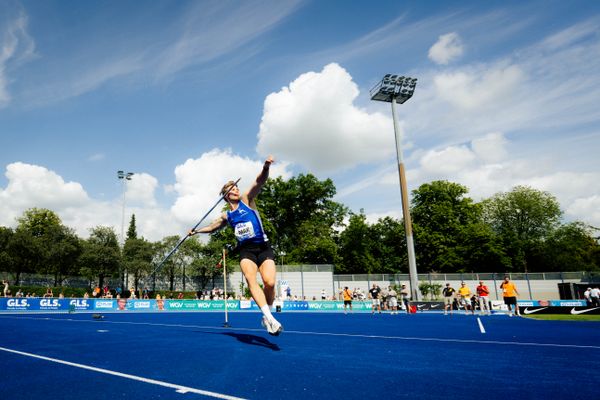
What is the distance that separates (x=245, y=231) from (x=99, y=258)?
48.1 metres

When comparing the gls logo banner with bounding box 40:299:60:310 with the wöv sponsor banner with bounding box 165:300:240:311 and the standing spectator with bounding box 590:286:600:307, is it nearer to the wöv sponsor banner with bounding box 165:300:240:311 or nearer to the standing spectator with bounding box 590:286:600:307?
the wöv sponsor banner with bounding box 165:300:240:311

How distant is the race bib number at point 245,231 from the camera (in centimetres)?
583

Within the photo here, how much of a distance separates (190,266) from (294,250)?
15.4 m

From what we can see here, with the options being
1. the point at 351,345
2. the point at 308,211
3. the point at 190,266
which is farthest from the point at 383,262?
the point at 351,345

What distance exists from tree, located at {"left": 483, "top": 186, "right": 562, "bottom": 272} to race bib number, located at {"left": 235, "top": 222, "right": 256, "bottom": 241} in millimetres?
63046

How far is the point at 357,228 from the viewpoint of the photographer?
60938mm

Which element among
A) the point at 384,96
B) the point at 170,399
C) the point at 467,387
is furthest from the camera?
the point at 384,96

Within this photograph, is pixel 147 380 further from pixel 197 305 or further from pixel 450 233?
pixel 450 233

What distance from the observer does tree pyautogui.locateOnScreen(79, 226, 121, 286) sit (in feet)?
152

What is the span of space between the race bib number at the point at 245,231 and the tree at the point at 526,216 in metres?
63.0

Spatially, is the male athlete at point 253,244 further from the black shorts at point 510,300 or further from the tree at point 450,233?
the tree at point 450,233

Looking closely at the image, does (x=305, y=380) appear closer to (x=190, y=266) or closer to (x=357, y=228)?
(x=190, y=266)

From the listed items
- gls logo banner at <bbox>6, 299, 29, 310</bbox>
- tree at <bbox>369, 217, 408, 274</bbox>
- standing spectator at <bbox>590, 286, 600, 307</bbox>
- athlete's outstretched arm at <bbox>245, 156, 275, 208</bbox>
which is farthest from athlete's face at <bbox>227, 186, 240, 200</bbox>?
tree at <bbox>369, 217, 408, 274</bbox>

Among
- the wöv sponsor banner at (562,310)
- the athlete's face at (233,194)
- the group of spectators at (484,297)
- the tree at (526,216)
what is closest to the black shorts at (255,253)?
the athlete's face at (233,194)
